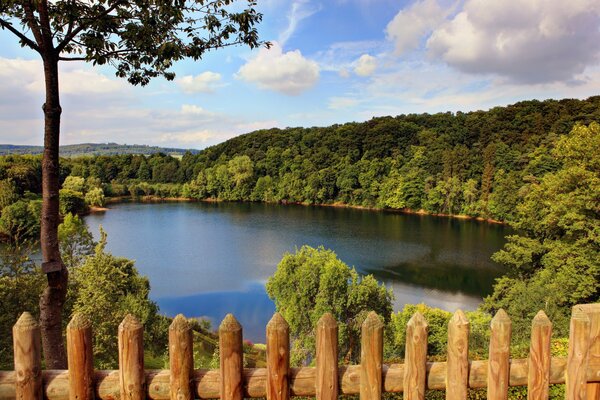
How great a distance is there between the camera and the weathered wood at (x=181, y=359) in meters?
2.01

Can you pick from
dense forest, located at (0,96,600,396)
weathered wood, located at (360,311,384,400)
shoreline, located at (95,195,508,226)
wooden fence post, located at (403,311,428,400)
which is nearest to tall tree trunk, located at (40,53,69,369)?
weathered wood, located at (360,311,384,400)

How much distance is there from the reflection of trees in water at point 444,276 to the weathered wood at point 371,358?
82.9 ft

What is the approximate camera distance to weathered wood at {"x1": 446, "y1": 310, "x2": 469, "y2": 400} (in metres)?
2.08

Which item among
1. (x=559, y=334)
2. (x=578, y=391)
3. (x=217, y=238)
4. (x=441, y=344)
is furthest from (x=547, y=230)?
(x=217, y=238)

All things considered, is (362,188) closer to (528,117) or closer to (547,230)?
(528,117)

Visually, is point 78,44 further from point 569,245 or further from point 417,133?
point 417,133

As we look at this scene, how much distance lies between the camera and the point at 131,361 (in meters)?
2.02

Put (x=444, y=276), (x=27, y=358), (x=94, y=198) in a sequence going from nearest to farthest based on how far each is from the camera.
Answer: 1. (x=27, y=358)
2. (x=444, y=276)
3. (x=94, y=198)

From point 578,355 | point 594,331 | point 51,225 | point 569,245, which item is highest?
point 51,225

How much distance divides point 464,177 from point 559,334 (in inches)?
1802

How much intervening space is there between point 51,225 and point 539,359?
11.8ft

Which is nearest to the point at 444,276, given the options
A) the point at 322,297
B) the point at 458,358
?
the point at 322,297

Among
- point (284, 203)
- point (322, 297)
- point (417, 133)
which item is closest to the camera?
point (322, 297)

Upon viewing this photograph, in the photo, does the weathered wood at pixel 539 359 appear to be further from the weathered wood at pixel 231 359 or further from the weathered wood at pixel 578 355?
the weathered wood at pixel 231 359
